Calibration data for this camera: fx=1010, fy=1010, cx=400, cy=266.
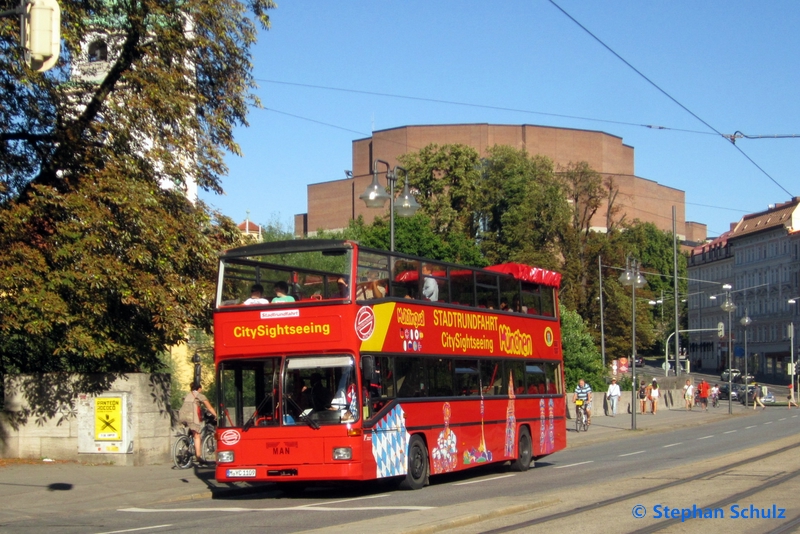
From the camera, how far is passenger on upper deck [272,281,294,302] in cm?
1680

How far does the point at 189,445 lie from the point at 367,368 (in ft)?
19.9

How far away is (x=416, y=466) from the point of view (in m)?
17.7

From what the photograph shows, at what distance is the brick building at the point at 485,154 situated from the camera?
10531 cm

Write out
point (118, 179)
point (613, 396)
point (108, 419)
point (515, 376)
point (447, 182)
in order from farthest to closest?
point (447, 182) < point (613, 396) < point (515, 376) < point (108, 419) < point (118, 179)

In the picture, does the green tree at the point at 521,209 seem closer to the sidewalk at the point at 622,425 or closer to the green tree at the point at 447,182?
the green tree at the point at 447,182

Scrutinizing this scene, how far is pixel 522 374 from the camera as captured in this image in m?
21.8

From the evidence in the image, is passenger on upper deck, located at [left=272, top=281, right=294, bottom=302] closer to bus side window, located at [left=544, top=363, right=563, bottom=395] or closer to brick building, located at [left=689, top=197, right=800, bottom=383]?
bus side window, located at [left=544, top=363, right=563, bottom=395]

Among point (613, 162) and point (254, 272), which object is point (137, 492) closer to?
point (254, 272)

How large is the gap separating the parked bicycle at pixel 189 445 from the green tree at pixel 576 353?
29.7 meters

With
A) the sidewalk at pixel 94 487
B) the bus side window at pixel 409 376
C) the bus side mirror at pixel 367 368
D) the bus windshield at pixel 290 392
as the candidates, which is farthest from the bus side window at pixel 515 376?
the bus windshield at pixel 290 392

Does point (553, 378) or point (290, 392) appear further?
point (553, 378)

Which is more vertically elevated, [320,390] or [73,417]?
[320,390]

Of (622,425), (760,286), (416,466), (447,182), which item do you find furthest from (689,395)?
(416,466)

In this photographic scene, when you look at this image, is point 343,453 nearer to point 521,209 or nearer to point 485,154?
point 521,209
